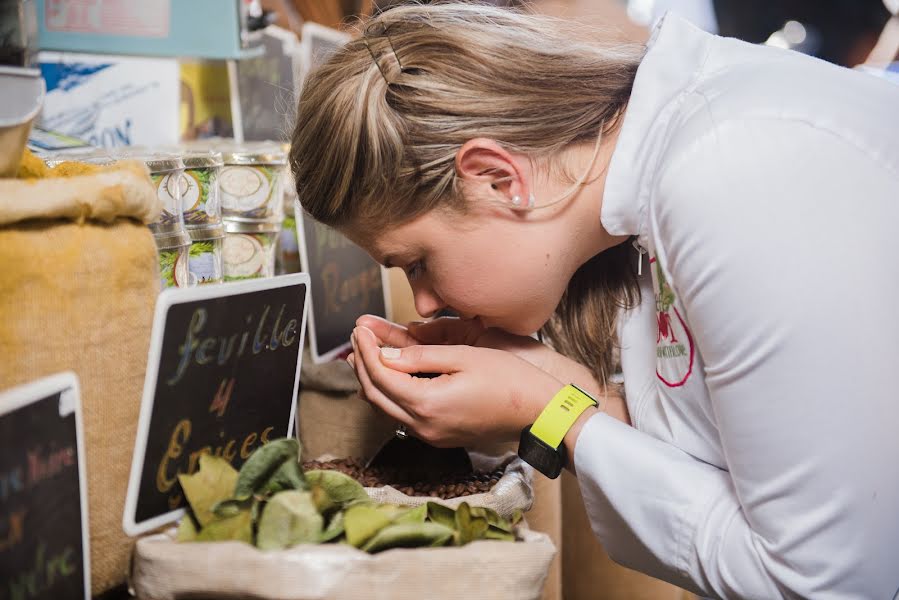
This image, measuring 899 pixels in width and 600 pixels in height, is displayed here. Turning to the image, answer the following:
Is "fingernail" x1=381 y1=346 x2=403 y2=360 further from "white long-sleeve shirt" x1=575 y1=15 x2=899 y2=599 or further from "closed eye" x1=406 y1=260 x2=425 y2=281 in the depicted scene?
"white long-sleeve shirt" x1=575 y1=15 x2=899 y2=599

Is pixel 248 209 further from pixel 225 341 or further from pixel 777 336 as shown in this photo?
pixel 777 336

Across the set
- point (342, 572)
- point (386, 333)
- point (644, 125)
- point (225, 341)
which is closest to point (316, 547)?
point (342, 572)

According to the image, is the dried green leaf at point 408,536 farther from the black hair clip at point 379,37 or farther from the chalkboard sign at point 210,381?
the black hair clip at point 379,37

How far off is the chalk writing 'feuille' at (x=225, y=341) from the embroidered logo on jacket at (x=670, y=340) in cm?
50

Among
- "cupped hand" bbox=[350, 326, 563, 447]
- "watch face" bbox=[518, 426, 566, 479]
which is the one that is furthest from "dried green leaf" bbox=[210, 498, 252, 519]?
"watch face" bbox=[518, 426, 566, 479]

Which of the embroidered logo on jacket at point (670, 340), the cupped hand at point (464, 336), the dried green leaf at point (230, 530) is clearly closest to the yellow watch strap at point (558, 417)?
the embroidered logo on jacket at point (670, 340)

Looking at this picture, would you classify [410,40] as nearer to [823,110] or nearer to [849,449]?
[823,110]

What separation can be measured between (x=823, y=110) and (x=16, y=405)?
877mm

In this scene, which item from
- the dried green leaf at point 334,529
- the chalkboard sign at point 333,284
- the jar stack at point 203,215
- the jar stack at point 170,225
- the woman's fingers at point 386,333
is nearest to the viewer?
the dried green leaf at point 334,529

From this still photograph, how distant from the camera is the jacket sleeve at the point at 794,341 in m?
0.87

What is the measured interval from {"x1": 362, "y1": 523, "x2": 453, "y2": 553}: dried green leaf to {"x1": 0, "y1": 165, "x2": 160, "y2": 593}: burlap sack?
0.27 metres

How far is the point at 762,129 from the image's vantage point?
0.93 meters

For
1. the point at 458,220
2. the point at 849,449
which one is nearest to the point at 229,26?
the point at 458,220

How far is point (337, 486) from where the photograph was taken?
0.83m
